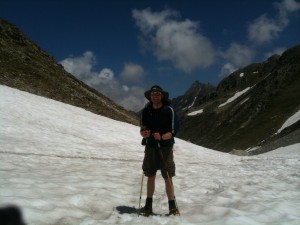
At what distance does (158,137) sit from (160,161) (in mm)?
770

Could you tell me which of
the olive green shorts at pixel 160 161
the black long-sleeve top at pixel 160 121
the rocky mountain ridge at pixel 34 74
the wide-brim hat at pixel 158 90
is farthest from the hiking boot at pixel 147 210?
the rocky mountain ridge at pixel 34 74

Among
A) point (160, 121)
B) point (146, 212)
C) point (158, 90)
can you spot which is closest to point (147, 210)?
point (146, 212)

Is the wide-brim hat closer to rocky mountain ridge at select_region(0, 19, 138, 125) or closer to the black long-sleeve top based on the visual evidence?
the black long-sleeve top

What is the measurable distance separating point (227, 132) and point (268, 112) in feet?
85.8

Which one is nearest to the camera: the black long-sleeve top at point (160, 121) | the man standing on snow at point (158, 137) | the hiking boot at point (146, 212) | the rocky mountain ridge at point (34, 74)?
the hiking boot at point (146, 212)

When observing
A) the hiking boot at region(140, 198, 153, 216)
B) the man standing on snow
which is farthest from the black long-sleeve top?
the hiking boot at region(140, 198, 153, 216)

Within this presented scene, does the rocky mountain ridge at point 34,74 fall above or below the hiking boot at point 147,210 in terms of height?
above

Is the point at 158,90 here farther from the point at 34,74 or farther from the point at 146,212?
the point at 34,74

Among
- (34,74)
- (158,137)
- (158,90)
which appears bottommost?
(158,137)

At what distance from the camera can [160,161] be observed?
1070 centimetres

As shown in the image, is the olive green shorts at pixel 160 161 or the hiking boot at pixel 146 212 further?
the olive green shorts at pixel 160 161

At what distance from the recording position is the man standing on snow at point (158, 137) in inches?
411

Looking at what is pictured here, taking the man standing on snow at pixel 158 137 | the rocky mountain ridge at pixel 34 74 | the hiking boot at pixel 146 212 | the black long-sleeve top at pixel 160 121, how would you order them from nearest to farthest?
1. the hiking boot at pixel 146 212
2. the man standing on snow at pixel 158 137
3. the black long-sleeve top at pixel 160 121
4. the rocky mountain ridge at pixel 34 74

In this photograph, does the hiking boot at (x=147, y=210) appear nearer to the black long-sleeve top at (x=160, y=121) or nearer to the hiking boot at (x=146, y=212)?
the hiking boot at (x=146, y=212)
